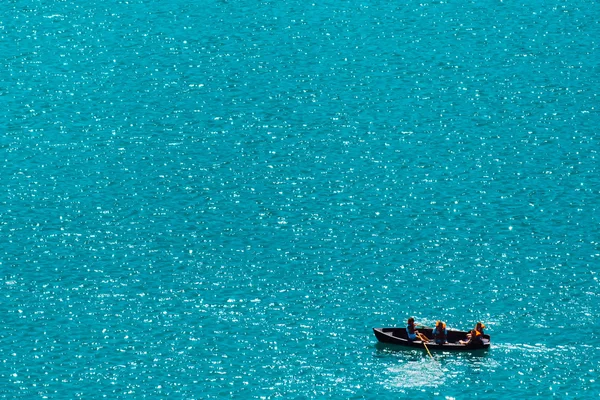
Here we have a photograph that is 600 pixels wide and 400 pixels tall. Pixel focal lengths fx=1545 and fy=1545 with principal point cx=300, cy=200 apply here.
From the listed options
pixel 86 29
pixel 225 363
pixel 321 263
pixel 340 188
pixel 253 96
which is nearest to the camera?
pixel 225 363

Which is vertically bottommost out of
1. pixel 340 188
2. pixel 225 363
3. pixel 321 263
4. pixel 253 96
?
pixel 225 363

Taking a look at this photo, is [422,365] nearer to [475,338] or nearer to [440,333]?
[440,333]

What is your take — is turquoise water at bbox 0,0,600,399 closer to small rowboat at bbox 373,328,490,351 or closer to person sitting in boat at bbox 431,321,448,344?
small rowboat at bbox 373,328,490,351

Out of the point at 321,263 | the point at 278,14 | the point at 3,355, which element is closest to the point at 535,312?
the point at 321,263

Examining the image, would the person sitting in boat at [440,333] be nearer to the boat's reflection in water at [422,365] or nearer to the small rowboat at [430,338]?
the small rowboat at [430,338]

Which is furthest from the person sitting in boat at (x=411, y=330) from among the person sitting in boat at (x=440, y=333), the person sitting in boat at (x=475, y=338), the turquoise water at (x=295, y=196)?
the person sitting in boat at (x=475, y=338)

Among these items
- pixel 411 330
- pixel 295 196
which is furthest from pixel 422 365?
pixel 295 196

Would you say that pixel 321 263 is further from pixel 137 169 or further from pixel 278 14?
pixel 278 14
